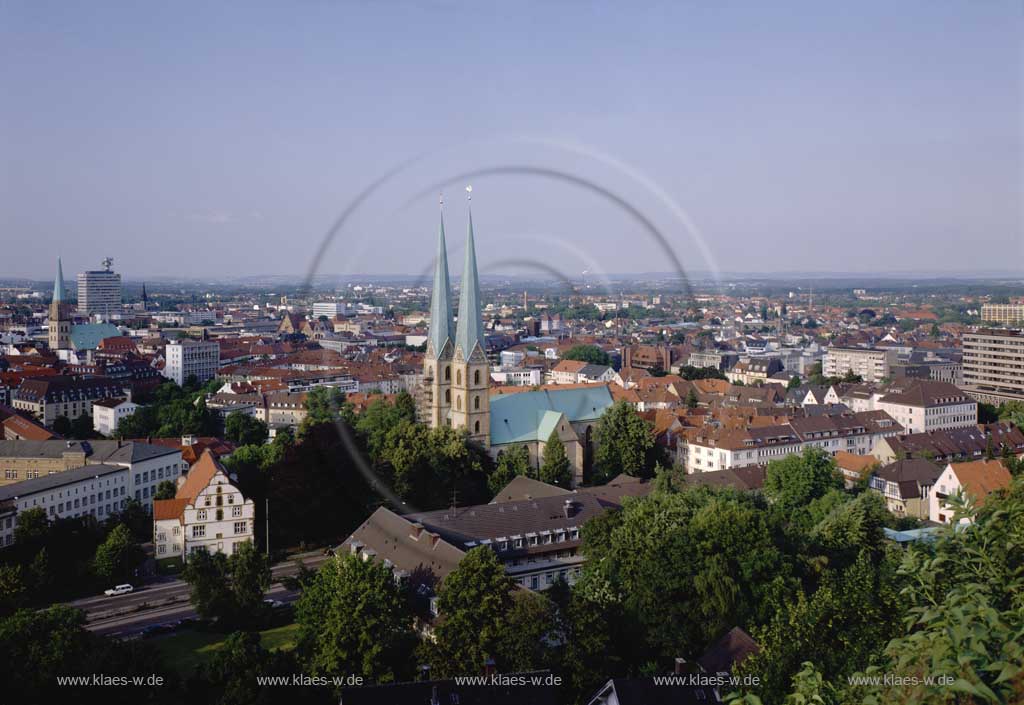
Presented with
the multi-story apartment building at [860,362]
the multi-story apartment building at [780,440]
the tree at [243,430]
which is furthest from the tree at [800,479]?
the multi-story apartment building at [860,362]

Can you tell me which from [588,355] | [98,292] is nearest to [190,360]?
[588,355]

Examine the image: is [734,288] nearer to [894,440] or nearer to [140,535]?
[894,440]

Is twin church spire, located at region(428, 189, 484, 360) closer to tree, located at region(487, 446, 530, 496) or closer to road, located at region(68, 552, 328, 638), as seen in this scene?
tree, located at region(487, 446, 530, 496)

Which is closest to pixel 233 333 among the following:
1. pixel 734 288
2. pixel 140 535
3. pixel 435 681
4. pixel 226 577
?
pixel 734 288

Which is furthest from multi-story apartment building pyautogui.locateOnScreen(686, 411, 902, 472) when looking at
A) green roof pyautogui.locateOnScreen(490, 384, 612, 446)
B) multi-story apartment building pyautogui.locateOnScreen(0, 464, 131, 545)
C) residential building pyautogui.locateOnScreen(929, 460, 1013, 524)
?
multi-story apartment building pyautogui.locateOnScreen(0, 464, 131, 545)

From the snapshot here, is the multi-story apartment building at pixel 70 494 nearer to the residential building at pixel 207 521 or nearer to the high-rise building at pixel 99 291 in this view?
the residential building at pixel 207 521

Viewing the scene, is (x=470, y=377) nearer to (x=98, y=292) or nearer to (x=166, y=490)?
(x=166, y=490)
